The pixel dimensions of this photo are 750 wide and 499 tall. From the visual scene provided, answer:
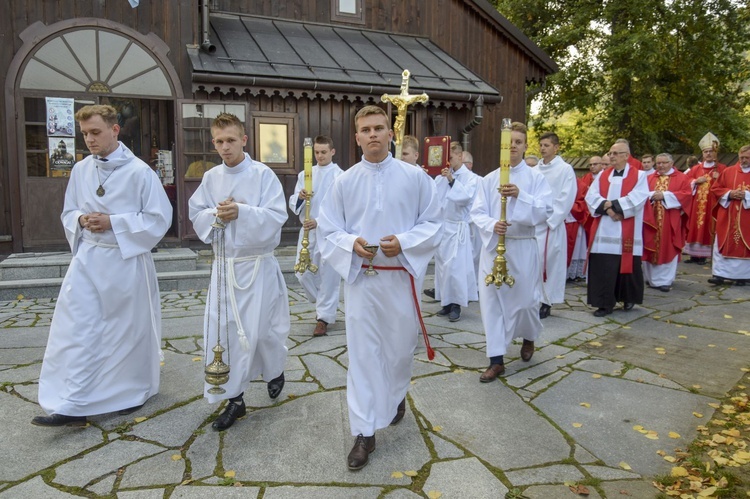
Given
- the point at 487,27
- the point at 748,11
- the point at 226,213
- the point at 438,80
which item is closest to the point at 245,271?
the point at 226,213

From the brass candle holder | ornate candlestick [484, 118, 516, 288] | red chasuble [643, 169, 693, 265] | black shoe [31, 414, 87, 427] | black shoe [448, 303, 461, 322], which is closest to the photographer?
the brass candle holder

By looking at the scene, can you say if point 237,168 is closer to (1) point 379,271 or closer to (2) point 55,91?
(1) point 379,271

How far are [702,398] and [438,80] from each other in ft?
28.2

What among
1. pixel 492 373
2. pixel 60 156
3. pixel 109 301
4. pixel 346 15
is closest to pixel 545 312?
pixel 492 373

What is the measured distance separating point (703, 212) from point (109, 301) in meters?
10.9

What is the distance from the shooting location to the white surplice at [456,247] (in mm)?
7051

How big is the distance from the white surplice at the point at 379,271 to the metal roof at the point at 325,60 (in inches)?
270

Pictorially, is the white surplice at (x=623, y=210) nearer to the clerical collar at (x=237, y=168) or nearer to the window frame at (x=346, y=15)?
the clerical collar at (x=237, y=168)

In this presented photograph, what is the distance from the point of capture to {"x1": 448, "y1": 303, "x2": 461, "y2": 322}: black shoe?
6.97 m

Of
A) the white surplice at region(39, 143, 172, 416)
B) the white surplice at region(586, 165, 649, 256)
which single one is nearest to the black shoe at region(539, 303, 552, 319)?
the white surplice at region(586, 165, 649, 256)

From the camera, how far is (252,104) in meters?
10.8

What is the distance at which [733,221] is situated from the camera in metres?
9.52

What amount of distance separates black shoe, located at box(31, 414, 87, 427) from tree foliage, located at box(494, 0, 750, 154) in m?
16.2

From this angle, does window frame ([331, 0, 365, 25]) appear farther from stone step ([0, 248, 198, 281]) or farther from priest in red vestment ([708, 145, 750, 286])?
priest in red vestment ([708, 145, 750, 286])
